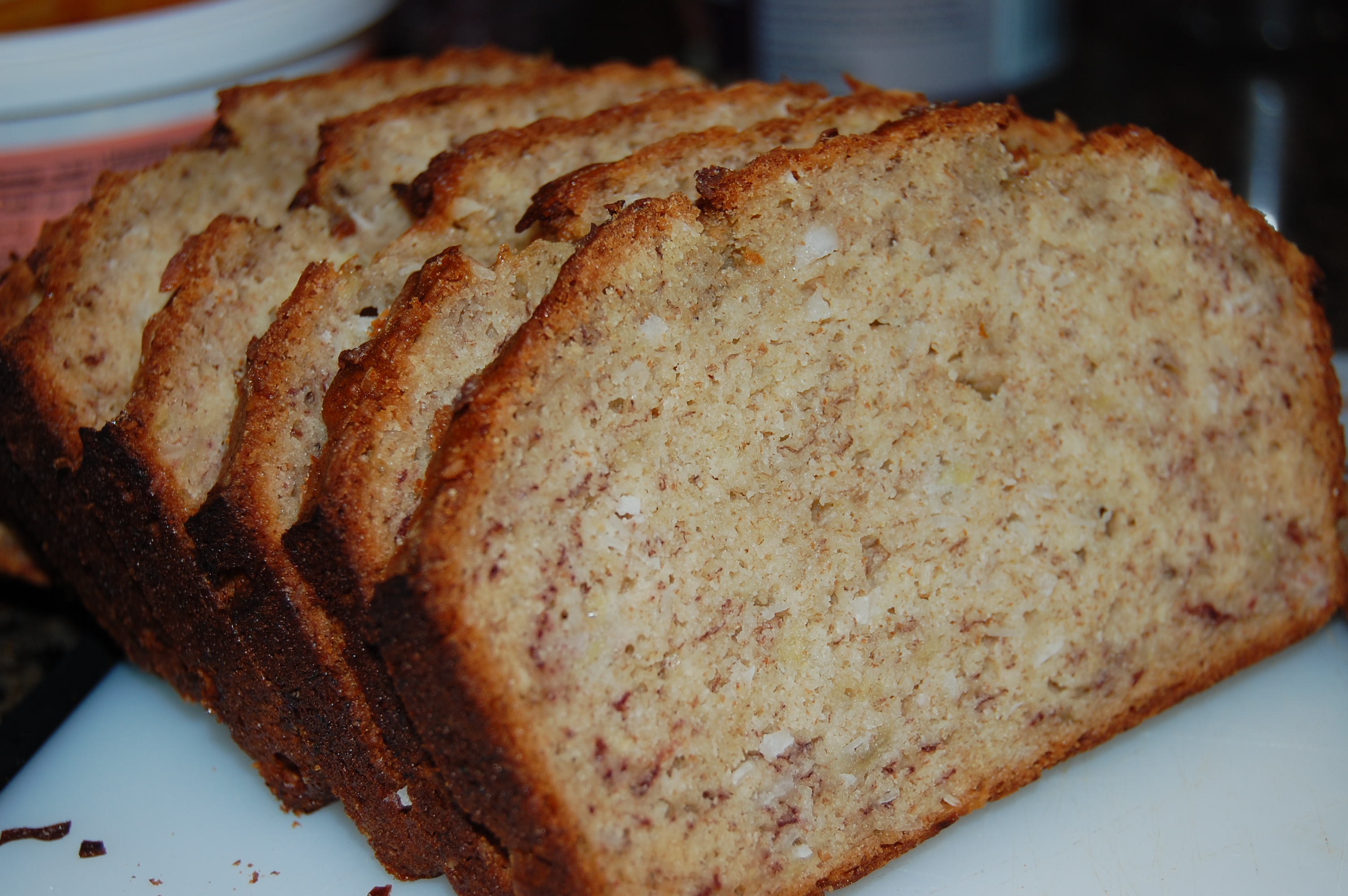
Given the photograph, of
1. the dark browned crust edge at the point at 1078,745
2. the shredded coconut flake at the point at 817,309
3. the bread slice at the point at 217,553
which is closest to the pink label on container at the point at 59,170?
the bread slice at the point at 217,553

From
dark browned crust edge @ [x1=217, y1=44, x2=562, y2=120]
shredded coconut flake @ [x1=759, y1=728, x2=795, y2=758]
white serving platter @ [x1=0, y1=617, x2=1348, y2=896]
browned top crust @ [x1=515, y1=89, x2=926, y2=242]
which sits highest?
dark browned crust edge @ [x1=217, y1=44, x2=562, y2=120]

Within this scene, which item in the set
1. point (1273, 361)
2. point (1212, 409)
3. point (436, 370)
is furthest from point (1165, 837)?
point (436, 370)

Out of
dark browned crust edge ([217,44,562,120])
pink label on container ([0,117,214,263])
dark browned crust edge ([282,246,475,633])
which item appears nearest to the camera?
dark browned crust edge ([282,246,475,633])

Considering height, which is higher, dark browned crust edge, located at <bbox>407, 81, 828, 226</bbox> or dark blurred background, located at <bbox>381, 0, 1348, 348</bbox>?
dark browned crust edge, located at <bbox>407, 81, 828, 226</bbox>

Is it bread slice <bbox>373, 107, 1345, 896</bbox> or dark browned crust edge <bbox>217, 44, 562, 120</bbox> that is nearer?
bread slice <bbox>373, 107, 1345, 896</bbox>

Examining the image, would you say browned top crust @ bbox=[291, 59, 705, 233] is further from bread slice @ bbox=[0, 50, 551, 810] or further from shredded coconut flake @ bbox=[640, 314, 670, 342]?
shredded coconut flake @ bbox=[640, 314, 670, 342]

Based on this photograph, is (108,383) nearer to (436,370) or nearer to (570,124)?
(436,370)

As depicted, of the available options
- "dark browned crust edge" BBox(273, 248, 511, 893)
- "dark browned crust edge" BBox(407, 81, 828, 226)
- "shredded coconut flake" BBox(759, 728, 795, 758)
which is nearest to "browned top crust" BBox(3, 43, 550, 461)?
"dark browned crust edge" BBox(407, 81, 828, 226)

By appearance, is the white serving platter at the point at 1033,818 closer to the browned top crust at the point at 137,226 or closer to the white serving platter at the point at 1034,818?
the white serving platter at the point at 1034,818
